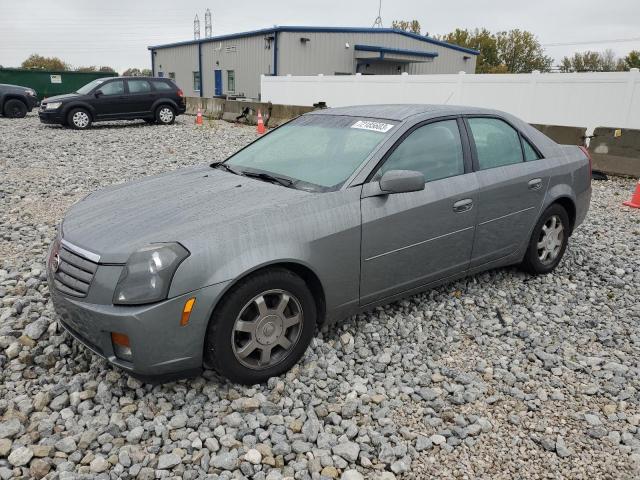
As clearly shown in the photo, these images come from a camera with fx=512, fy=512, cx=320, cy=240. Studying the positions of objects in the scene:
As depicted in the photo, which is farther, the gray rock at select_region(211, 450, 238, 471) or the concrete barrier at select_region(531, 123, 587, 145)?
the concrete barrier at select_region(531, 123, 587, 145)

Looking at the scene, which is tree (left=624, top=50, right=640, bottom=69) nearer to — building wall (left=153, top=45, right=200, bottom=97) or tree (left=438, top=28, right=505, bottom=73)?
tree (left=438, top=28, right=505, bottom=73)

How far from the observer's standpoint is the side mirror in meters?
3.24

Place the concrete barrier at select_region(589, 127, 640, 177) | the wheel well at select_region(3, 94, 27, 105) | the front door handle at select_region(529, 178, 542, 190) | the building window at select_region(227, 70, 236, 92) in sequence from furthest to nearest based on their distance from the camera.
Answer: the building window at select_region(227, 70, 236, 92) < the wheel well at select_region(3, 94, 27, 105) < the concrete barrier at select_region(589, 127, 640, 177) < the front door handle at select_region(529, 178, 542, 190)

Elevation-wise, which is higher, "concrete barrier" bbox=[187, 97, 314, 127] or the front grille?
"concrete barrier" bbox=[187, 97, 314, 127]

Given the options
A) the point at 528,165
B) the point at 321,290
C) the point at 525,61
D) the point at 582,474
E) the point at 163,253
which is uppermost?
the point at 525,61

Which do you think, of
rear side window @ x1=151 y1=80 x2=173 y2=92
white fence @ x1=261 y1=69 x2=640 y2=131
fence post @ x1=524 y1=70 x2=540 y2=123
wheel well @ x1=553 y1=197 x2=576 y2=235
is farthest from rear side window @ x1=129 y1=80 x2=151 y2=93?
wheel well @ x1=553 y1=197 x2=576 y2=235

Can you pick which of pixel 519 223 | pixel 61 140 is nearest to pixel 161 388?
pixel 519 223

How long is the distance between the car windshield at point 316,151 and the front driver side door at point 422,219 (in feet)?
0.69

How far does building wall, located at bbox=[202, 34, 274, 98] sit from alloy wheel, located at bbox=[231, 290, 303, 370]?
29.4 m

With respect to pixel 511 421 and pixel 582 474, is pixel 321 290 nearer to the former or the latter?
pixel 511 421

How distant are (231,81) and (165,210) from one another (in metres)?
33.7

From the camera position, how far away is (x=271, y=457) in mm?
2553

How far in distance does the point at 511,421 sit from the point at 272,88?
25.1 metres

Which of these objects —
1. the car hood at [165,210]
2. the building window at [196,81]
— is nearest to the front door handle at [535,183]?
the car hood at [165,210]
